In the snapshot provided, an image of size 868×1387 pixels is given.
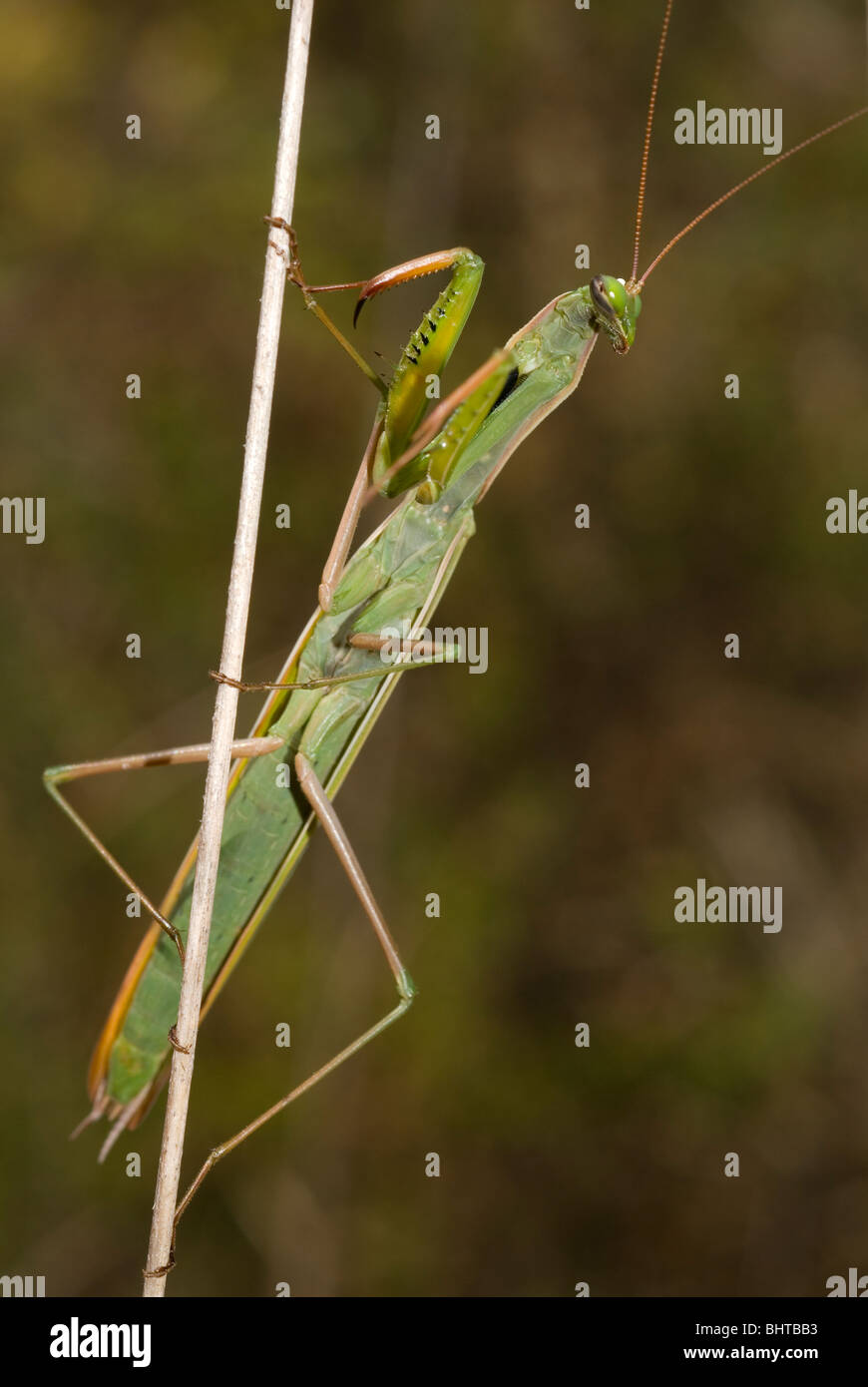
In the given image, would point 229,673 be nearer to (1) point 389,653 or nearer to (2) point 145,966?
(1) point 389,653

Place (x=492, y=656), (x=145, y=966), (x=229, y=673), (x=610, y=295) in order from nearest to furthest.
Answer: (x=229, y=673) → (x=610, y=295) → (x=145, y=966) → (x=492, y=656)

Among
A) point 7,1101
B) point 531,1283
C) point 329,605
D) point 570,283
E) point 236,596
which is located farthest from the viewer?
point 570,283

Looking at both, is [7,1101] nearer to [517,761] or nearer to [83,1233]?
[83,1233]

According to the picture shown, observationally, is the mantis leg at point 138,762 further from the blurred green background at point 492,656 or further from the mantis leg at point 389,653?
the blurred green background at point 492,656

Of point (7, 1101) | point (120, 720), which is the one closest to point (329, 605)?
point (120, 720)

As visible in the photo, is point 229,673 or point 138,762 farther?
point 138,762

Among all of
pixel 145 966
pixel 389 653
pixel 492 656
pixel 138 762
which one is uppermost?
pixel 492 656

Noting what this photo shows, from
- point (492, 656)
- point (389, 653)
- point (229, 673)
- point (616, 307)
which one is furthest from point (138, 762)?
point (492, 656)
